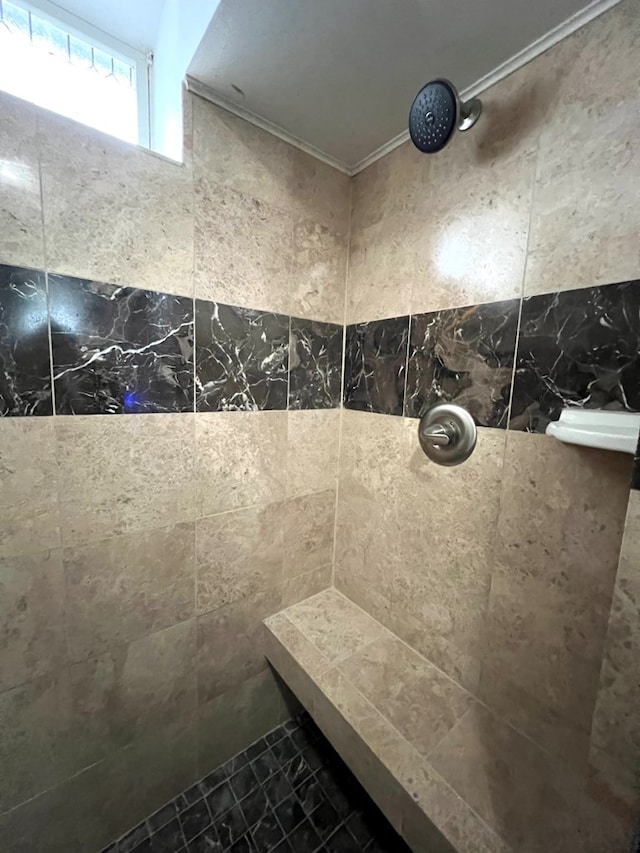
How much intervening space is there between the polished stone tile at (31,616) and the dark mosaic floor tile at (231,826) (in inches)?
30.0

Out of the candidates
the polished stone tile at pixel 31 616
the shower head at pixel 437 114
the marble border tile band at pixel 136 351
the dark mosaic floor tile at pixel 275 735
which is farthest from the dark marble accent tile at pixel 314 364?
the dark mosaic floor tile at pixel 275 735

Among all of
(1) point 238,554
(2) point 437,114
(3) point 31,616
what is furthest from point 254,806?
(2) point 437,114

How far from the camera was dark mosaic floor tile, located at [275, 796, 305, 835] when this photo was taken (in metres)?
1.01

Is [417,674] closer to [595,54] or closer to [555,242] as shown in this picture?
[555,242]

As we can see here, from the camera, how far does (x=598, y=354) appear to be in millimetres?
662

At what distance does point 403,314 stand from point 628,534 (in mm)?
805

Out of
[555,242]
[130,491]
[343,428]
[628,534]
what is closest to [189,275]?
[130,491]

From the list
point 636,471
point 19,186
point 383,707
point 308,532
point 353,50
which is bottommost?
point 383,707

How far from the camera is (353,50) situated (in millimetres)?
742

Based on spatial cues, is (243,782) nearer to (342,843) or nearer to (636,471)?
(342,843)

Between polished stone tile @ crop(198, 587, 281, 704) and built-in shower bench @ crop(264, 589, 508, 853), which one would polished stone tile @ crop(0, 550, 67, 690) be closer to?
polished stone tile @ crop(198, 587, 281, 704)

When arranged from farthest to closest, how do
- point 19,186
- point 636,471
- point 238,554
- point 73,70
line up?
point 238,554, point 73,70, point 19,186, point 636,471

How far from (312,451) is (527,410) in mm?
720

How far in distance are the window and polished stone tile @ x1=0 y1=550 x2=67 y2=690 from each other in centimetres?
104
